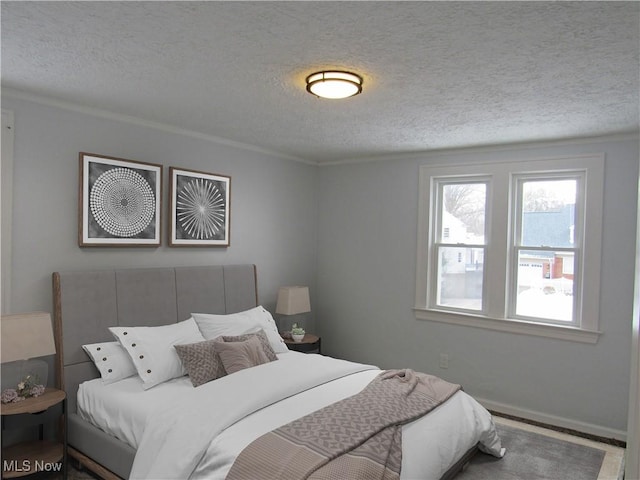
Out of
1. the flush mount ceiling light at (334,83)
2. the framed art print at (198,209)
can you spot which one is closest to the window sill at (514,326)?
the framed art print at (198,209)

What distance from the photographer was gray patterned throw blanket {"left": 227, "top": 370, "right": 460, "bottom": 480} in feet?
6.80

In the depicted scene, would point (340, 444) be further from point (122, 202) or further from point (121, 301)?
point (122, 202)

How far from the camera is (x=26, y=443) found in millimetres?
2924

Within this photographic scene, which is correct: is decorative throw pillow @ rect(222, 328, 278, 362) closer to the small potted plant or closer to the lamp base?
the small potted plant

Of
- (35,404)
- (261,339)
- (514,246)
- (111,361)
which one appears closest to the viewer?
(35,404)

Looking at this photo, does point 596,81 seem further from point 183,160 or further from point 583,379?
point 183,160

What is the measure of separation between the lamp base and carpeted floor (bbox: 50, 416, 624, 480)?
0.63 metres

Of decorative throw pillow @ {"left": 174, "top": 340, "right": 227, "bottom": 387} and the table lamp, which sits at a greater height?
the table lamp

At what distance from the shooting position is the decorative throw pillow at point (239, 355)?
10.6 feet

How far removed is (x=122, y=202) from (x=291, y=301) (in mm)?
1881

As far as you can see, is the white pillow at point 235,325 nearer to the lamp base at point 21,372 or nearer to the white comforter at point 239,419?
the white comforter at point 239,419

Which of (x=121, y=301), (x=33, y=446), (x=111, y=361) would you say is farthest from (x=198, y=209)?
(x=33, y=446)

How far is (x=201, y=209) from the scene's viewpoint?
4.15m

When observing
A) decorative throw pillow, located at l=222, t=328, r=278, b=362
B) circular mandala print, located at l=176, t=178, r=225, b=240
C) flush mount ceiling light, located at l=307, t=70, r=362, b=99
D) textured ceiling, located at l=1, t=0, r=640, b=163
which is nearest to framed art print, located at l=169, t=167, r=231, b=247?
circular mandala print, located at l=176, t=178, r=225, b=240
